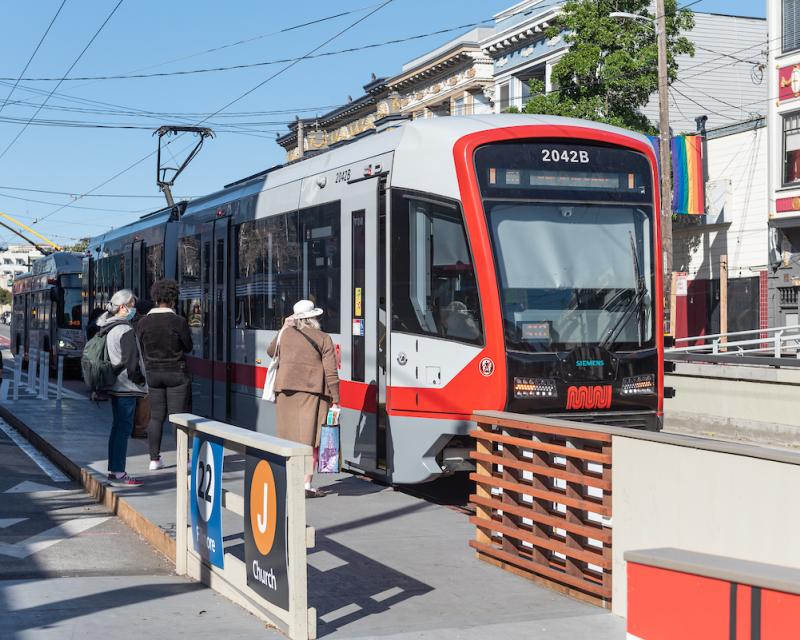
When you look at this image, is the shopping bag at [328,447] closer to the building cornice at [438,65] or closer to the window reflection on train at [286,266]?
the window reflection on train at [286,266]

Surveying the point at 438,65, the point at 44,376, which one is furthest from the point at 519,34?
the point at 44,376

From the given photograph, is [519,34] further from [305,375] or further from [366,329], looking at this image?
[305,375]

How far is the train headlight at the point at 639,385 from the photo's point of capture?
1080cm


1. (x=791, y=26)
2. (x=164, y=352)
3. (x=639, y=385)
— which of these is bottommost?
(x=639, y=385)

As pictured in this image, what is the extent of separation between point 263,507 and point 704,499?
86.0 inches

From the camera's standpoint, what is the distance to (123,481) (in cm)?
1114

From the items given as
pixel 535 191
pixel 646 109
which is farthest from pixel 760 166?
pixel 535 191

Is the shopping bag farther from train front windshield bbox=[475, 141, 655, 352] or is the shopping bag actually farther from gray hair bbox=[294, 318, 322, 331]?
train front windshield bbox=[475, 141, 655, 352]

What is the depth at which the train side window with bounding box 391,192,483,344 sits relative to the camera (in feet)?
33.8

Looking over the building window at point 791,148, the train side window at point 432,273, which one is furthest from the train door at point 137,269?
the building window at point 791,148

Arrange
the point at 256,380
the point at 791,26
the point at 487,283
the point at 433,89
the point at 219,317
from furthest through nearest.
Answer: the point at 433,89
the point at 791,26
the point at 219,317
the point at 256,380
the point at 487,283

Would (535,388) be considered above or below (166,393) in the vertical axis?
above

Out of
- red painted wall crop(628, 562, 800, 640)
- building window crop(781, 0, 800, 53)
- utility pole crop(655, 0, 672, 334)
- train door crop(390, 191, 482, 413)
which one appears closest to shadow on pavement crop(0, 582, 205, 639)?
red painted wall crop(628, 562, 800, 640)

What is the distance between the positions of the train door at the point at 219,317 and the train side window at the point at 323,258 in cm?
326
